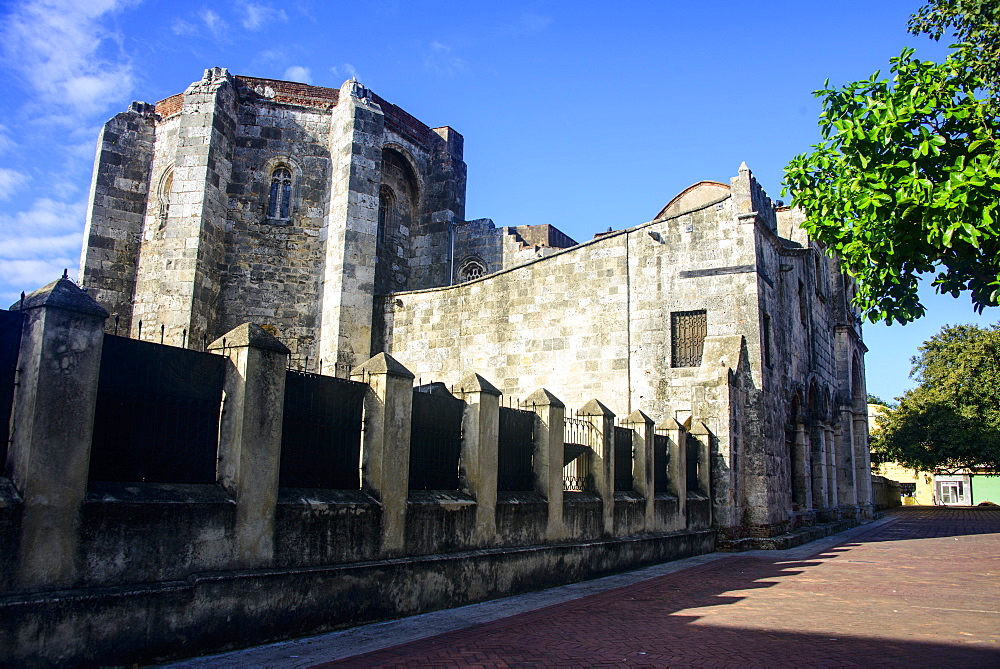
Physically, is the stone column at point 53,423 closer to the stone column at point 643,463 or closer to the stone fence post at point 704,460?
the stone column at point 643,463

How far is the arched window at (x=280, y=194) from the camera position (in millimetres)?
21312

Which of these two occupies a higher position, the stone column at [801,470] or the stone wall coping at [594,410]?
the stone wall coping at [594,410]

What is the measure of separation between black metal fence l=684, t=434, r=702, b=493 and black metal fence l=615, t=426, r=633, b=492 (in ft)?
8.31

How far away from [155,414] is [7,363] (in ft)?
3.96

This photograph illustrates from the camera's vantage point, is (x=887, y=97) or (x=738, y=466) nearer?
(x=887, y=97)

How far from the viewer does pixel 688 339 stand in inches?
676

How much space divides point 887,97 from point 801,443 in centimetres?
1213

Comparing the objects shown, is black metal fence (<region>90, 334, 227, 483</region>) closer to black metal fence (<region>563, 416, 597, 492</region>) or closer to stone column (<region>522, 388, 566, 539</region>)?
stone column (<region>522, 388, 566, 539</region>)

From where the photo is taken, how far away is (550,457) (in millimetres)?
10930

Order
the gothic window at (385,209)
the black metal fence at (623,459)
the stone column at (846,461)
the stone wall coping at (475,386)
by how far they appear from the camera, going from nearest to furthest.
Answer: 1. the stone wall coping at (475,386)
2. the black metal fence at (623,459)
3. the gothic window at (385,209)
4. the stone column at (846,461)

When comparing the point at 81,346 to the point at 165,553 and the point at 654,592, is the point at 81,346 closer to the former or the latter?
the point at 165,553

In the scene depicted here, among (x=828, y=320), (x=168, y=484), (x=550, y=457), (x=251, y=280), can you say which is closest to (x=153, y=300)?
(x=251, y=280)

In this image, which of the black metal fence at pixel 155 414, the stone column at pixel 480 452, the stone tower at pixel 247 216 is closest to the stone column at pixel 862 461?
the stone tower at pixel 247 216

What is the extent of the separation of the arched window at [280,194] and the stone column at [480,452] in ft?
44.2
